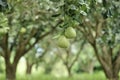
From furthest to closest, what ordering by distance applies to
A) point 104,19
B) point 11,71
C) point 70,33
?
point 11,71, point 104,19, point 70,33

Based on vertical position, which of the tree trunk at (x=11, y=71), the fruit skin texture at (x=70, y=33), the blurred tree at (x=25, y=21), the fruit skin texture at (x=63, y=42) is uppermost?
the fruit skin texture at (x=70, y=33)

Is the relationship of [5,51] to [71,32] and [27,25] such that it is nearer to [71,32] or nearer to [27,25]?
[27,25]

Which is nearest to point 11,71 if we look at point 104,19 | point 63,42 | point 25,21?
point 25,21

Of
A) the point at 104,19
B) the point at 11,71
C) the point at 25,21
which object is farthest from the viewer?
the point at 11,71

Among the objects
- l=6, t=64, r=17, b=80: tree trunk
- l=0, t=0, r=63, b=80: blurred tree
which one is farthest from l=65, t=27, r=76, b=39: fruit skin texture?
l=6, t=64, r=17, b=80: tree trunk

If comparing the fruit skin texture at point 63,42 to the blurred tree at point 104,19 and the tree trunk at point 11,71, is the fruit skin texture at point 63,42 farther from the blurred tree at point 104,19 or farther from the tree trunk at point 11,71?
the tree trunk at point 11,71

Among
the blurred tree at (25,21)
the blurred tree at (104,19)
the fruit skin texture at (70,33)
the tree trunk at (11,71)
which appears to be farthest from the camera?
the tree trunk at (11,71)

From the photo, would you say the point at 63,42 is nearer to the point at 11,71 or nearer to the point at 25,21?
the point at 25,21

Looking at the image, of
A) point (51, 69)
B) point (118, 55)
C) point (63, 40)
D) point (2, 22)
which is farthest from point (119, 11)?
point (51, 69)

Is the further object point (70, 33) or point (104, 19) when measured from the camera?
point (104, 19)

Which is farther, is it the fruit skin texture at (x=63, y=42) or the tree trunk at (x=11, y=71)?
the tree trunk at (x=11, y=71)

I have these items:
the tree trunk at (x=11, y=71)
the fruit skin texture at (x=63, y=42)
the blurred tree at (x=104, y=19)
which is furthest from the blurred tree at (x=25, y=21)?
the fruit skin texture at (x=63, y=42)

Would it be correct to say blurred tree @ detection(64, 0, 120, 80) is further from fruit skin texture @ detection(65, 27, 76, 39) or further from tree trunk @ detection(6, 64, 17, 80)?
tree trunk @ detection(6, 64, 17, 80)

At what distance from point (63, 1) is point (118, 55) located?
6632mm
